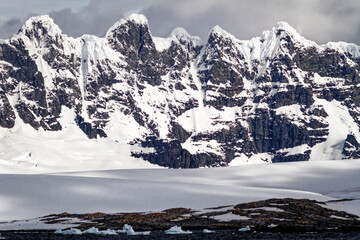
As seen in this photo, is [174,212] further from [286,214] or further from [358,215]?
[358,215]

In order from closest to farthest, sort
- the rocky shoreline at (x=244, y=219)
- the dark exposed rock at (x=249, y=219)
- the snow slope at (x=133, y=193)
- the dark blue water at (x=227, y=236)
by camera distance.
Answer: the dark blue water at (x=227, y=236) < the rocky shoreline at (x=244, y=219) < the dark exposed rock at (x=249, y=219) < the snow slope at (x=133, y=193)

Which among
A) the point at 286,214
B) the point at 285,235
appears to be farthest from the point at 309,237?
the point at 286,214

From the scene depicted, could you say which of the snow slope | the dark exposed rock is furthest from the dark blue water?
the snow slope

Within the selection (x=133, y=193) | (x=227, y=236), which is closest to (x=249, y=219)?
(x=227, y=236)

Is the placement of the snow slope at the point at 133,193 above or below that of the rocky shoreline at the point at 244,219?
above

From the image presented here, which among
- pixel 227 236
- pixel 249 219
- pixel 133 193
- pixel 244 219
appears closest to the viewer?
pixel 227 236

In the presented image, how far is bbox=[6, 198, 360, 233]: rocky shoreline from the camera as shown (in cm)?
7288

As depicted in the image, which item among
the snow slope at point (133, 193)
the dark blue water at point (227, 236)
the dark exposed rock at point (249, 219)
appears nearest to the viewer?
the dark blue water at point (227, 236)

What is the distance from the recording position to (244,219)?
83500mm

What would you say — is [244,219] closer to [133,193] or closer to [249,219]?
[249,219]

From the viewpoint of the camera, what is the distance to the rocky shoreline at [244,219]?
72875mm

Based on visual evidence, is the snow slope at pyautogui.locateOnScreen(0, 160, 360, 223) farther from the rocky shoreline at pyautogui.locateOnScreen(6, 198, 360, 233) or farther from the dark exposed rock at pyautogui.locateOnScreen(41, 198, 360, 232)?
the rocky shoreline at pyautogui.locateOnScreen(6, 198, 360, 233)

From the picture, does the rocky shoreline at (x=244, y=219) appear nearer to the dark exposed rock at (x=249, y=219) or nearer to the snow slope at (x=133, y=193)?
the dark exposed rock at (x=249, y=219)

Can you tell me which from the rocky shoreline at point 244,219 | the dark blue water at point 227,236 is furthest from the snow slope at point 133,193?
the dark blue water at point 227,236
